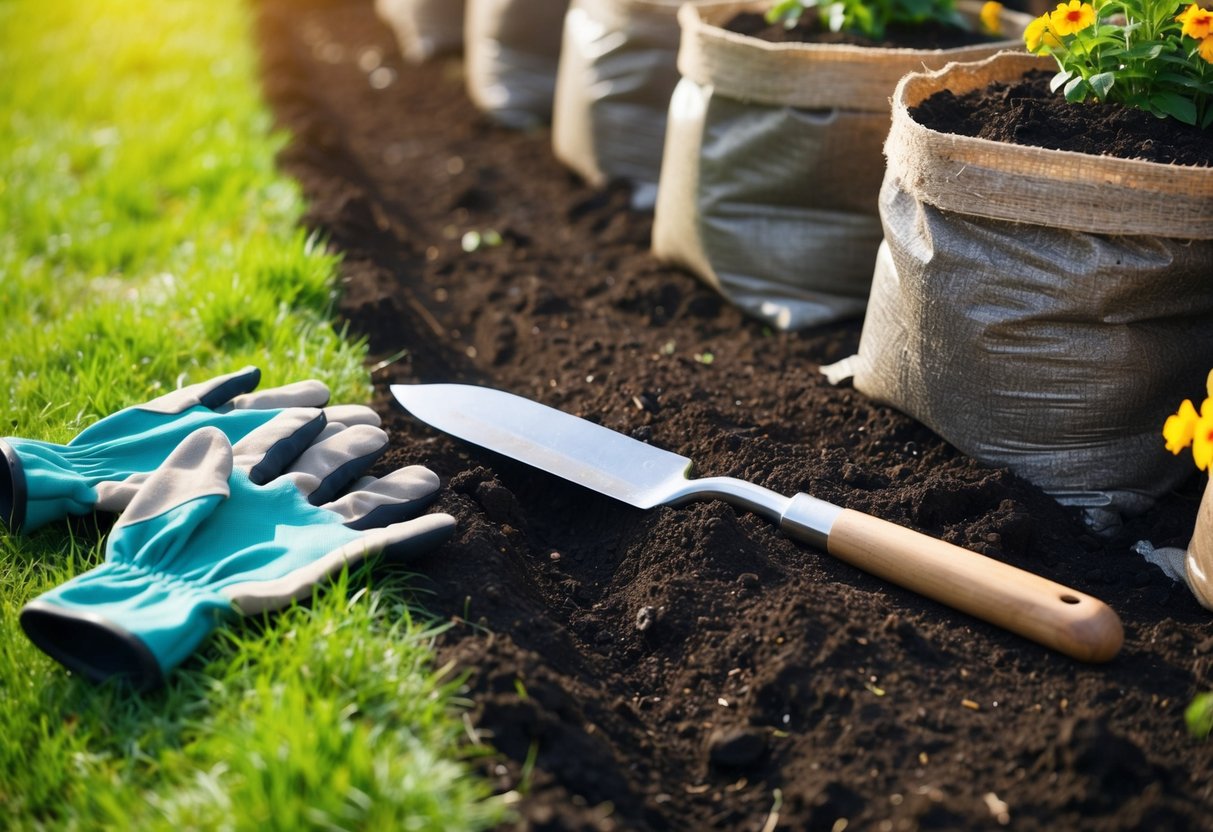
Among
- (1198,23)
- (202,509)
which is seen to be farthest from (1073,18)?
(202,509)

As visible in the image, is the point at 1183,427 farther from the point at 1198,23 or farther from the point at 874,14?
the point at 874,14

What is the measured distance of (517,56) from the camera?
4777 millimetres

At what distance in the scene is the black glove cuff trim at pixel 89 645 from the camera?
1.71m

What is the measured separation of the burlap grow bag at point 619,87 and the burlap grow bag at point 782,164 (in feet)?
1.62

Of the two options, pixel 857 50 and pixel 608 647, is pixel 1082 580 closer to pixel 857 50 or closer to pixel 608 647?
pixel 608 647

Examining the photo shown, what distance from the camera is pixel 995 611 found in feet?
5.94

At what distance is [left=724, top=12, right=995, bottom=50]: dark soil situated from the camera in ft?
10.3

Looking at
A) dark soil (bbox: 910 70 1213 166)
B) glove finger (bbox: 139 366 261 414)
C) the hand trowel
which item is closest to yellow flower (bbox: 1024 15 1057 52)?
dark soil (bbox: 910 70 1213 166)

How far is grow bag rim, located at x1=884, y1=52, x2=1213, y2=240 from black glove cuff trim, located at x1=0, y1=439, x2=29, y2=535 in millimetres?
1866

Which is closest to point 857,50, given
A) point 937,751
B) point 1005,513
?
point 1005,513

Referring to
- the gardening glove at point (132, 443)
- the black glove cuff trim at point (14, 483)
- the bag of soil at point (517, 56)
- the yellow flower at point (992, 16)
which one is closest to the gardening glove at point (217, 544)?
the gardening glove at point (132, 443)

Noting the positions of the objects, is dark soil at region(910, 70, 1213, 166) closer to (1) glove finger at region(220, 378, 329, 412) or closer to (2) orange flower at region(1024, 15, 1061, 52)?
(2) orange flower at region(1024, 15, 1061, 52)

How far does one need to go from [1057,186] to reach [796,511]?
30.8 inches

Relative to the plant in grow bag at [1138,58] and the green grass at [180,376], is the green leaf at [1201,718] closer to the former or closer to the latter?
the green grass at [180,376]
